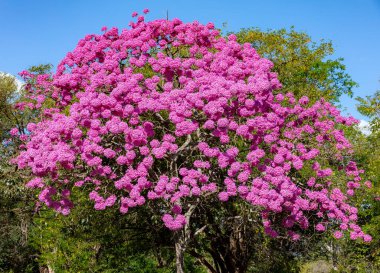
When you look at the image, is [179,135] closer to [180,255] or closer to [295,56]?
[180,255]

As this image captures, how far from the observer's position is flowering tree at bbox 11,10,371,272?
1020cm

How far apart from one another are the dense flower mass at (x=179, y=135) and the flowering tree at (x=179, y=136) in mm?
29

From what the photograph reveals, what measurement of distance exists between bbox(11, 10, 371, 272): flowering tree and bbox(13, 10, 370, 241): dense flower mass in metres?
0.03

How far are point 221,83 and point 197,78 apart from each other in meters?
0.93

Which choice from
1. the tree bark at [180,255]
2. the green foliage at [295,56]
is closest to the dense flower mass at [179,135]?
the tree bark at [180,255]

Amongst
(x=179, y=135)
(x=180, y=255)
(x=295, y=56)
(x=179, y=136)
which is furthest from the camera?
(x=295, y=56)

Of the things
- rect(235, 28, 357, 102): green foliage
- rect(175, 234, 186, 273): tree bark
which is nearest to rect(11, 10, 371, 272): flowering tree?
rect(175, 234, 186, 273): tree bark

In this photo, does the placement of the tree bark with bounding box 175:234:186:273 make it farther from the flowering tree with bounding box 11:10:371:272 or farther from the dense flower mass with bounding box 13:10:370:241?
the dense flower mass with bounding box 13:10:370:241

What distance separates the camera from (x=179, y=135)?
10258 mm

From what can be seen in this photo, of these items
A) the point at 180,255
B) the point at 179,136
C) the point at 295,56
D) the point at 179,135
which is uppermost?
the point at 295,56

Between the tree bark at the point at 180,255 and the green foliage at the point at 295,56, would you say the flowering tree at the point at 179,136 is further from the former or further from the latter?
the green foliage at the point at 295,56

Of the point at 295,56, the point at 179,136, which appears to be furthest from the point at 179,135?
the point at 295,56

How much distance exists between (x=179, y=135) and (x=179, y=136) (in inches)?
35.7

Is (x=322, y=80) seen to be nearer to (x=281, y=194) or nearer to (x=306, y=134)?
(x=306, y=134)
